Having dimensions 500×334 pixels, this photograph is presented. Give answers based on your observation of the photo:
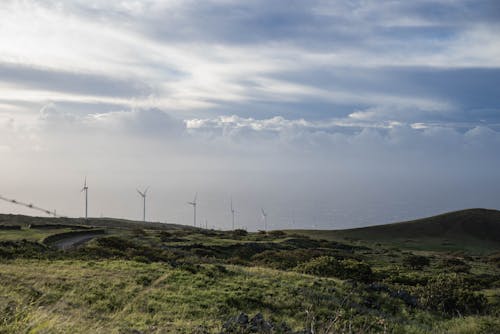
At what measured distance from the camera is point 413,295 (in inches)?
1011

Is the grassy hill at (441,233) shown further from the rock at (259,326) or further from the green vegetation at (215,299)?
the rock at (259,326)

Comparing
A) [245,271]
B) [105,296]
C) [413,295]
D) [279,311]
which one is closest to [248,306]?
[279,311]

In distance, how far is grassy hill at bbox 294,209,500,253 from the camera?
84.9 metres

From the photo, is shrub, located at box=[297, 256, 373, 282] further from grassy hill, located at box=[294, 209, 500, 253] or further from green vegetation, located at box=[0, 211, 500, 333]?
grassy hill, located at box=[294, 209, 500, 253]

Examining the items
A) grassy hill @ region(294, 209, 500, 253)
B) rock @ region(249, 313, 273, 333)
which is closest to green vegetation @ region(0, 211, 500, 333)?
rock @ region(249, 313, 273, 333)

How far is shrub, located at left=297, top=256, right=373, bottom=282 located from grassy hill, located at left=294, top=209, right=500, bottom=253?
5074 cm

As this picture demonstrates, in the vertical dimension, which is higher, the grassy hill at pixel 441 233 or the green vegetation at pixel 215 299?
the green vegetation at pixel 215 299

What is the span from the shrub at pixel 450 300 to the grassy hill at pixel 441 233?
57.5 meters

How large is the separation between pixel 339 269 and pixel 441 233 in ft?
240

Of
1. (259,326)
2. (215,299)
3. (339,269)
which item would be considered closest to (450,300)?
(339,269)

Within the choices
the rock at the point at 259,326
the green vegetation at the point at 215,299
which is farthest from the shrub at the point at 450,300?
the rock at the point at 259,326

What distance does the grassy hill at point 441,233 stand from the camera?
279 ft

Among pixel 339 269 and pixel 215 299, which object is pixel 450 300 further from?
pixel 215 299

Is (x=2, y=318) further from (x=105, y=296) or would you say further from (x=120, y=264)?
(x=120, y=264)
